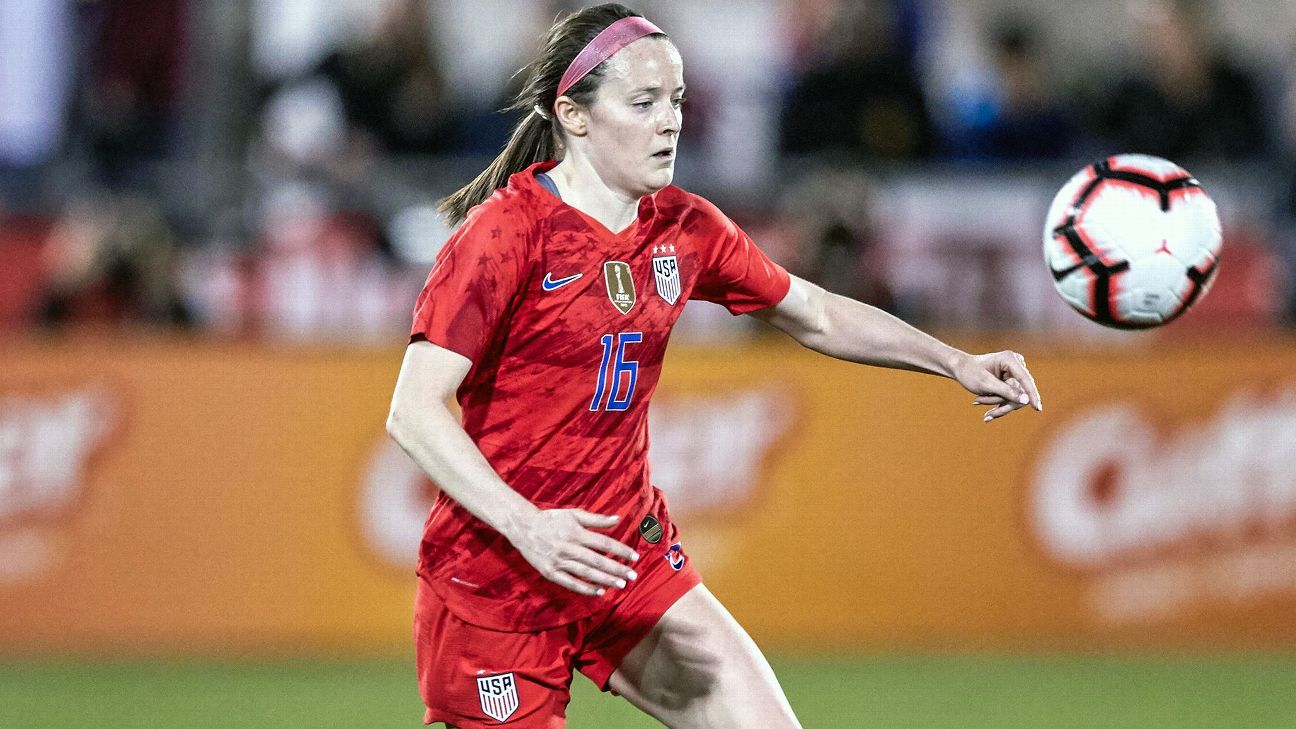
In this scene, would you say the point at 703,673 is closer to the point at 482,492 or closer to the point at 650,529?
the point at 650,529

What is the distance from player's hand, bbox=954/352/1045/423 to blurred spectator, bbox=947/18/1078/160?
6.24m

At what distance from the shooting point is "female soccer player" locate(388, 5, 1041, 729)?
13.9 feet

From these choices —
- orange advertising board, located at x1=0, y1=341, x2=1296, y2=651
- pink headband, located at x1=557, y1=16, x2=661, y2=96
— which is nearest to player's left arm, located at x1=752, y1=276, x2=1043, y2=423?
pink headband, located at x1=557, y1=16, x2=661, y2=96

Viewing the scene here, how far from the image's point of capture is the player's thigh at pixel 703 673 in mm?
4438

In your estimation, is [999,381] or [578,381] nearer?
[578,381]

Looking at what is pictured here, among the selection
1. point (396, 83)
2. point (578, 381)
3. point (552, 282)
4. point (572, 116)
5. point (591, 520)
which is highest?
point (396, 83)

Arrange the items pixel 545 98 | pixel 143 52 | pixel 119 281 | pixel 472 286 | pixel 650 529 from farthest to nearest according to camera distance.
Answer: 1. pixel 143 52
2. pixel 119 281
3. pixel 650 529
4. pixel 545 98
5. pixel 472 286

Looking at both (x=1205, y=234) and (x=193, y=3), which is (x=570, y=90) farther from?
(x=193, y=3)

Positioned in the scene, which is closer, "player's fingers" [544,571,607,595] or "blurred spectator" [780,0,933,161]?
"player's fingers" [544,571,607,595]

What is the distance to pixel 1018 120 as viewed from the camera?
10.6m

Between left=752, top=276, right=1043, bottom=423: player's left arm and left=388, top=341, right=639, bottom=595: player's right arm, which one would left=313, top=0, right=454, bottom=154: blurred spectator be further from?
left=388, top=341, right=639, bottom=595: player's right arm

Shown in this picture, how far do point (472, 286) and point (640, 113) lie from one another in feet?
2.04

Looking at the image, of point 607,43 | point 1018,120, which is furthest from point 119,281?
point 607,43

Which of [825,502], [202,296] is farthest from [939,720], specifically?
[202,296]
